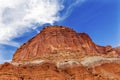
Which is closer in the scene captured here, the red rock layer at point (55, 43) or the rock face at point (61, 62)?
the rock face at point (61, 62)

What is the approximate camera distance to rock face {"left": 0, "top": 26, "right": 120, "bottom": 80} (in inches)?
5098

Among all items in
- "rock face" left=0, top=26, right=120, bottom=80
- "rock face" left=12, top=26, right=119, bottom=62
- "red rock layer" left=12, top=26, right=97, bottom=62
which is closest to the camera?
"rock face" left=0, top=26, right=120, bottom=80

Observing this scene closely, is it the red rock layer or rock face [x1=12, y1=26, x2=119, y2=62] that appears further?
the red rock layer

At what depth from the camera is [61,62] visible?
14462 centimetres

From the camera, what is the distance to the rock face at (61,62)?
130m

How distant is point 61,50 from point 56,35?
1531 cm

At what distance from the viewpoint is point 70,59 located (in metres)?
147

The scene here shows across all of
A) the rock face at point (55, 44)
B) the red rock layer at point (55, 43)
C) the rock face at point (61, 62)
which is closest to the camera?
the rock face at point (61, 62)

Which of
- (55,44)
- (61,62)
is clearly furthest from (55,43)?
(61,62)

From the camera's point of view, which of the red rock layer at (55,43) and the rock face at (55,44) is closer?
the rock face at (55,44)

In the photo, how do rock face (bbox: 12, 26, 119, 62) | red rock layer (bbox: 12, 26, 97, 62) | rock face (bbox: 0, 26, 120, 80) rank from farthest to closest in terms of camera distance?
red rock layer (bbox: 12, 26, 97, 62), rock face (bbox: 12, 26, 119, 62), rock face (bbox: 0, 26, 120, 80)

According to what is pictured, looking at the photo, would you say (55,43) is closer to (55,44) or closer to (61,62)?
(55,44)

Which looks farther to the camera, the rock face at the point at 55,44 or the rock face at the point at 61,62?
the rock face at the point at 55,44

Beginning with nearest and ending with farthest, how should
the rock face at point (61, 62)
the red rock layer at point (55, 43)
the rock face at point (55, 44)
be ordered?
the rock face at point (61, 62), the rock face at point (55, 44), the red rock layer at point (55, 43)
